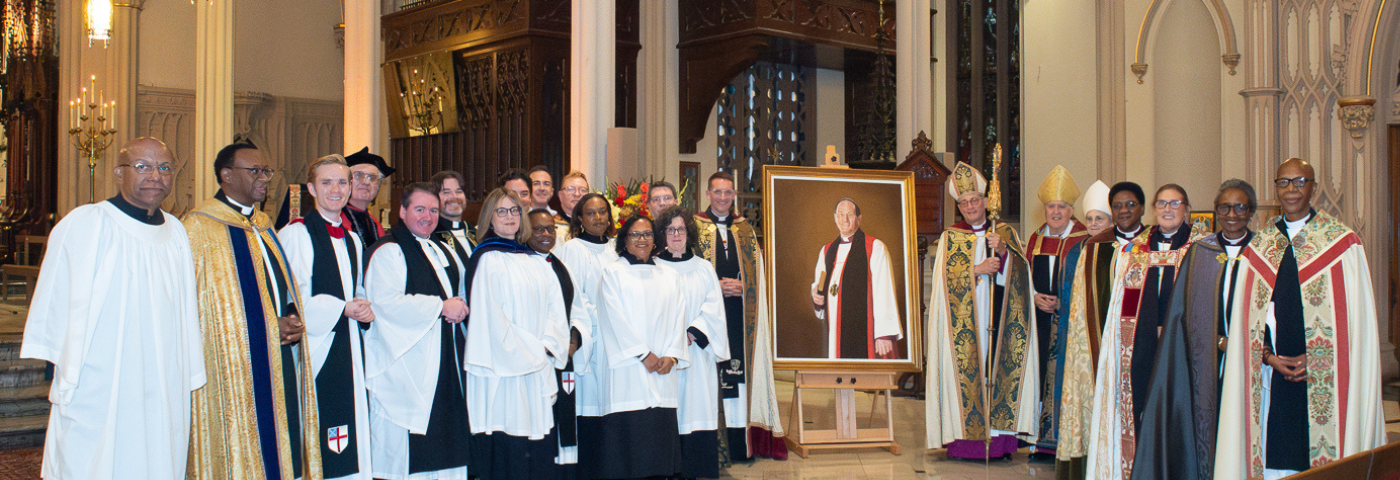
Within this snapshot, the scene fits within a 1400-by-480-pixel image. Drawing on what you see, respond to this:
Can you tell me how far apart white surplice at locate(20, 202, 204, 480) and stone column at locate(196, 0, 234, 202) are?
461 cm

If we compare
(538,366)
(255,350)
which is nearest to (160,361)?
(255,350)

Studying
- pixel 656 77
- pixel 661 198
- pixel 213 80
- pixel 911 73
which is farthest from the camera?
pixel 656 77

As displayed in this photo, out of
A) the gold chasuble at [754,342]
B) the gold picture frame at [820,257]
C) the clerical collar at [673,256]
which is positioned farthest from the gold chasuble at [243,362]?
the gold picture frame at [820,257]

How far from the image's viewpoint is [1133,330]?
462cm

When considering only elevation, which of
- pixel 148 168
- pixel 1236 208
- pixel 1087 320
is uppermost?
Result: pixel 148 168

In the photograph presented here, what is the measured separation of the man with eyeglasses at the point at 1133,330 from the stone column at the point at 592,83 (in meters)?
3.52

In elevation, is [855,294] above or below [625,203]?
below

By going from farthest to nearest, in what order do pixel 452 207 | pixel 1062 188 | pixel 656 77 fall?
pixel 656 77
pixel 1062 188
pixel 452 207

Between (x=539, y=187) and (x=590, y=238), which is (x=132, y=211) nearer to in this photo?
(x=590, y=238)

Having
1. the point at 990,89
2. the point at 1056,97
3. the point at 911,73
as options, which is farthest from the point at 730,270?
the point at 990,89

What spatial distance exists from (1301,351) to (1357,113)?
14.7 ft

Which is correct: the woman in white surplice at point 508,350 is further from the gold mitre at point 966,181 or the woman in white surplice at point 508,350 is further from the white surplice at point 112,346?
the gold mitre at point 966,181

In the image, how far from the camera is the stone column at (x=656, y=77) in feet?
30.4

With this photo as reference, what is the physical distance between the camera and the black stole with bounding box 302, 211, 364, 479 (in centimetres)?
416
